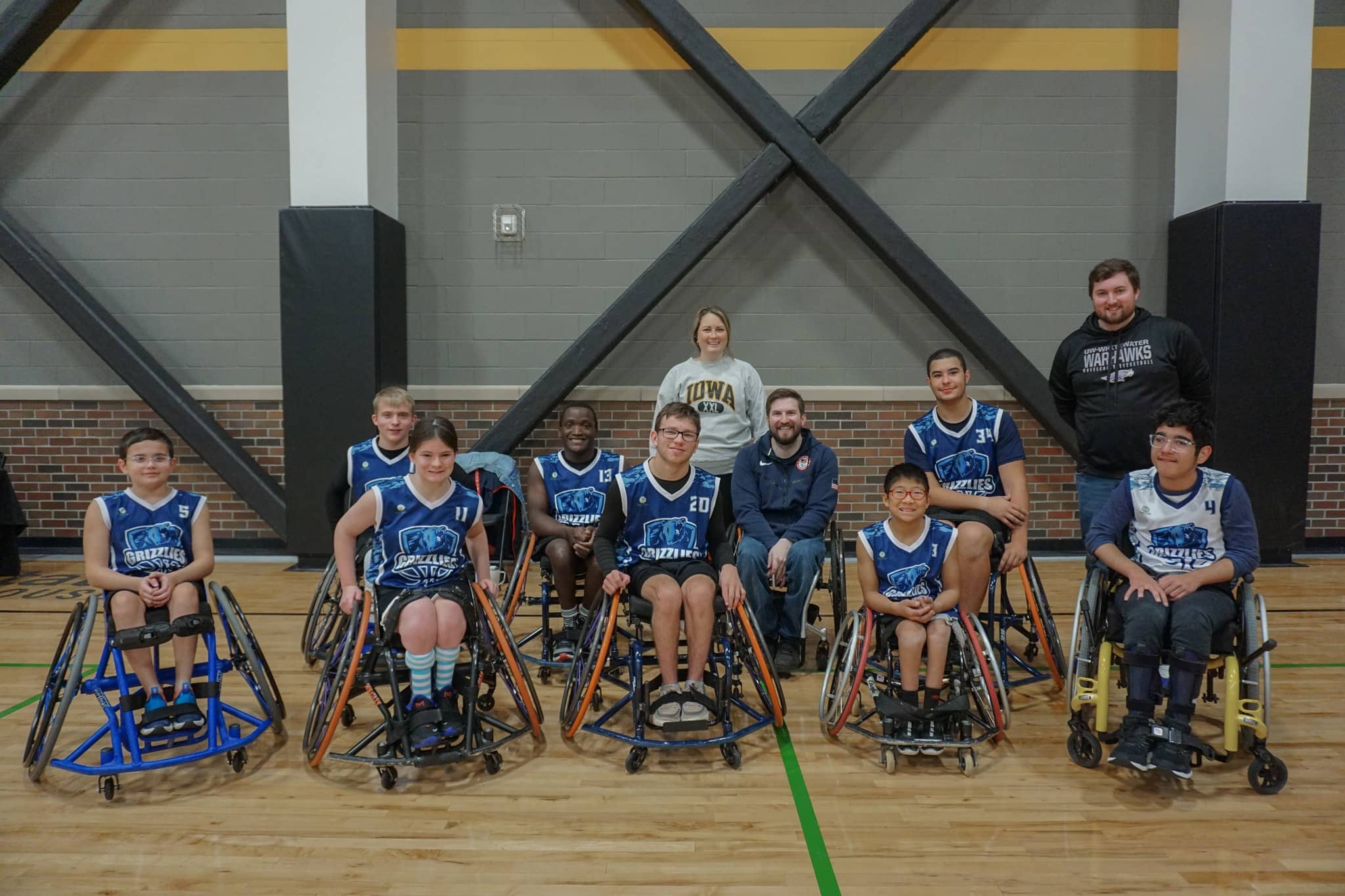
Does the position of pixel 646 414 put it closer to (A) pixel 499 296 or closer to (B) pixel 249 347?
(A) pixel 499 296

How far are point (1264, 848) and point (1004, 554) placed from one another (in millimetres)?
1092

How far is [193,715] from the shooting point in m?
2.33

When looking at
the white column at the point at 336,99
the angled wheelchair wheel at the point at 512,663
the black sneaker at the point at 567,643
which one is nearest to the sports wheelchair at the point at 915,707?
the angled wheelchair wheel at the point at 512,663

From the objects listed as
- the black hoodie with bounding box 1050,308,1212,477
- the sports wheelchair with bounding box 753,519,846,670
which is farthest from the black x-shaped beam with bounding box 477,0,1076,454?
the sports wheelchair with bounding box 753,519,846,670

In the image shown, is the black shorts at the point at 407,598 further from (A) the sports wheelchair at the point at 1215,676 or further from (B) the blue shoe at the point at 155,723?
(A) the sports wheelchair at the point at 1215,676

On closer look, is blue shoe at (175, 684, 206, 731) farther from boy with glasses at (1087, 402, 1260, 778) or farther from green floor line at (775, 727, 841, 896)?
boy with glasses at (1087, 402, 1260, 778)

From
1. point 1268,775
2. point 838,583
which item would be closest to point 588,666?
point 838,583

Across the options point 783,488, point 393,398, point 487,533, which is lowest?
point 487,533

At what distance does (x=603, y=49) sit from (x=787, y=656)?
3.55m

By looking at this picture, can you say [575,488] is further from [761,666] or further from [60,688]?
[60,688]

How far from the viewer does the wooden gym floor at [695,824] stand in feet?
5.98

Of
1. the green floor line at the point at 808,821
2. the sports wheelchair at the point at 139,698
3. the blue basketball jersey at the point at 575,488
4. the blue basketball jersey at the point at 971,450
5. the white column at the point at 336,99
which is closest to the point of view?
the green floor line at the point at 808,821

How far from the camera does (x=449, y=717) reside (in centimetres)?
233

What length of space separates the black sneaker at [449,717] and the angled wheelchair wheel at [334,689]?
0.79ft
